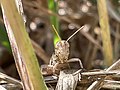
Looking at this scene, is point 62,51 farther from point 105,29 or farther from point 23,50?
point 23,50

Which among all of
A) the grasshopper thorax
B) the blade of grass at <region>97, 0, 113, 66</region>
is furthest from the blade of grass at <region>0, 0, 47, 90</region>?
the blade of grass at <region>97, 0, 113, 66</region>

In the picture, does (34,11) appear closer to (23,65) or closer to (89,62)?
(89,62)

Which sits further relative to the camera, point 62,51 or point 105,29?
point 105,29

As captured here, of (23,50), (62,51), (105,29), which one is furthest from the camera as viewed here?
(105,29)

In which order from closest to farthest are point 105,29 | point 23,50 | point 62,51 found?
point 23,50, point 62,51, point 105,29

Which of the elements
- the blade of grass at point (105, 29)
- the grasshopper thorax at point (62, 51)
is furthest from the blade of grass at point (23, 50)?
the blade of grass at point (105, 29)

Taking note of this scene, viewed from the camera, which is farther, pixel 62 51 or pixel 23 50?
pixel 62 51

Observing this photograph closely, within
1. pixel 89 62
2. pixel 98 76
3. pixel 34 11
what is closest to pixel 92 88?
pixel 98 76

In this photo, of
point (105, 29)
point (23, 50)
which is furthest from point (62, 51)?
point (23, 50)
